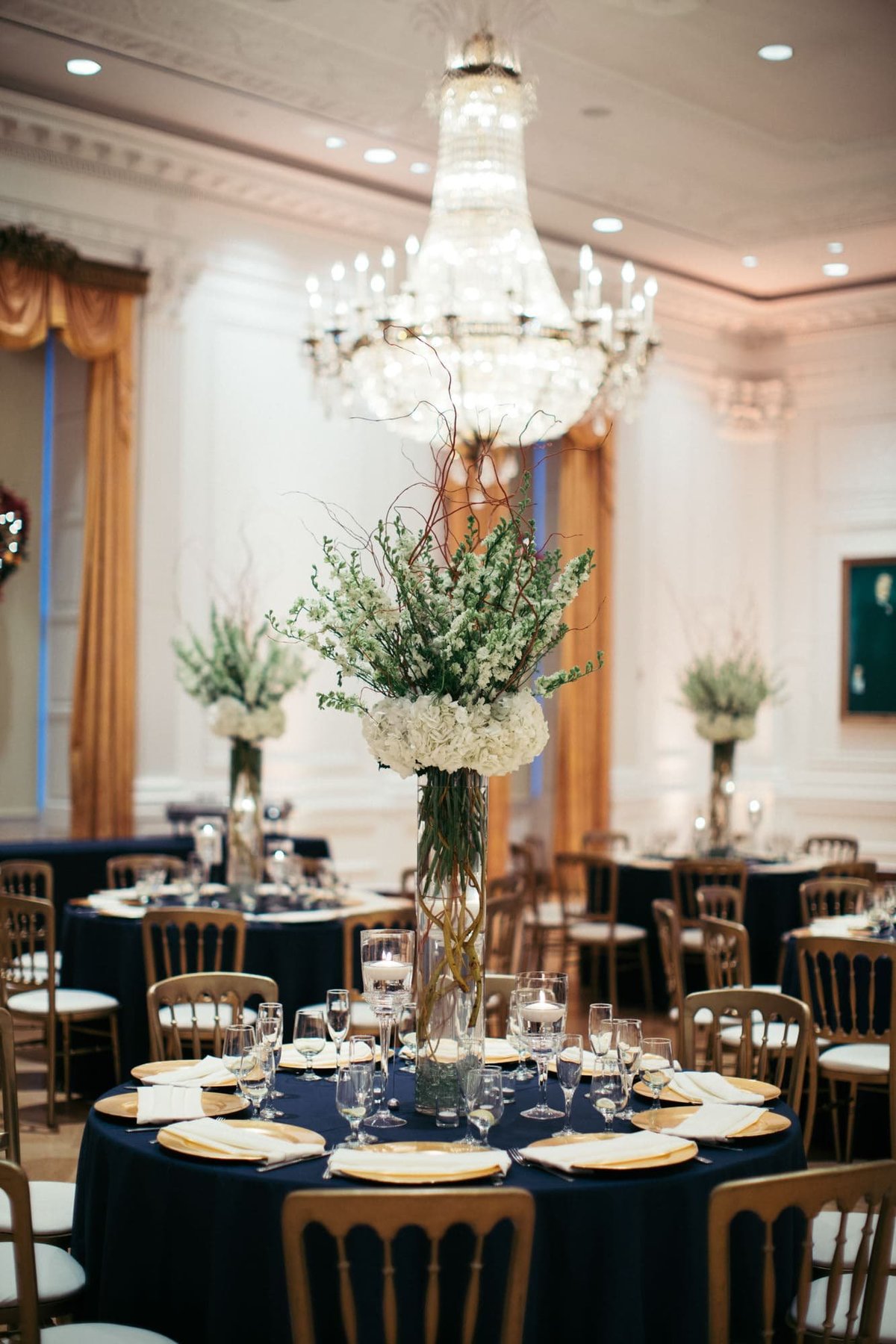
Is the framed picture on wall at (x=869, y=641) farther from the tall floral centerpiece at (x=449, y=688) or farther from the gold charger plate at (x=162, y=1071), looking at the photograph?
the gold charger plate at (x=162, y=1071)

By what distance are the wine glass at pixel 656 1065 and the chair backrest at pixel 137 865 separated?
4216 millimetres

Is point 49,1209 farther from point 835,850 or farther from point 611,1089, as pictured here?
point 835,850

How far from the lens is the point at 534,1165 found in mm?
2791

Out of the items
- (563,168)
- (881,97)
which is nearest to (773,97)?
(881,97)

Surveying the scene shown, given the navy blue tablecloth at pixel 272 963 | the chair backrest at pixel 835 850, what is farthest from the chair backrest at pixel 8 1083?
the chair backrest at pixel 835 850

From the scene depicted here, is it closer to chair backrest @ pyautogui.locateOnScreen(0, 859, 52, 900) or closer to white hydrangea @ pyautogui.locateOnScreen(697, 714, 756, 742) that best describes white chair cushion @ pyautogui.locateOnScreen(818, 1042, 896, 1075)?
chair backrest @ pyautogui.locateOnScreen(0, 859, 52, 900)

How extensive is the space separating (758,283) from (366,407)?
381 cm

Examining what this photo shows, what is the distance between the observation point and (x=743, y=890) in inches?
313

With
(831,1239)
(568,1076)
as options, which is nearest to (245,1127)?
(568,1076)

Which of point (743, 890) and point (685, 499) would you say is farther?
point (685, 499)

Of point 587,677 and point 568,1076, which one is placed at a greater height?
point 587,677

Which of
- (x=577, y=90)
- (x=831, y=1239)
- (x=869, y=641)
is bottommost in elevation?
(x=831, y=1239)

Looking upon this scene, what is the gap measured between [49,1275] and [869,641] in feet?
32.9

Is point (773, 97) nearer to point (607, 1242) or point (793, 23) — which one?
point (793, 23)
